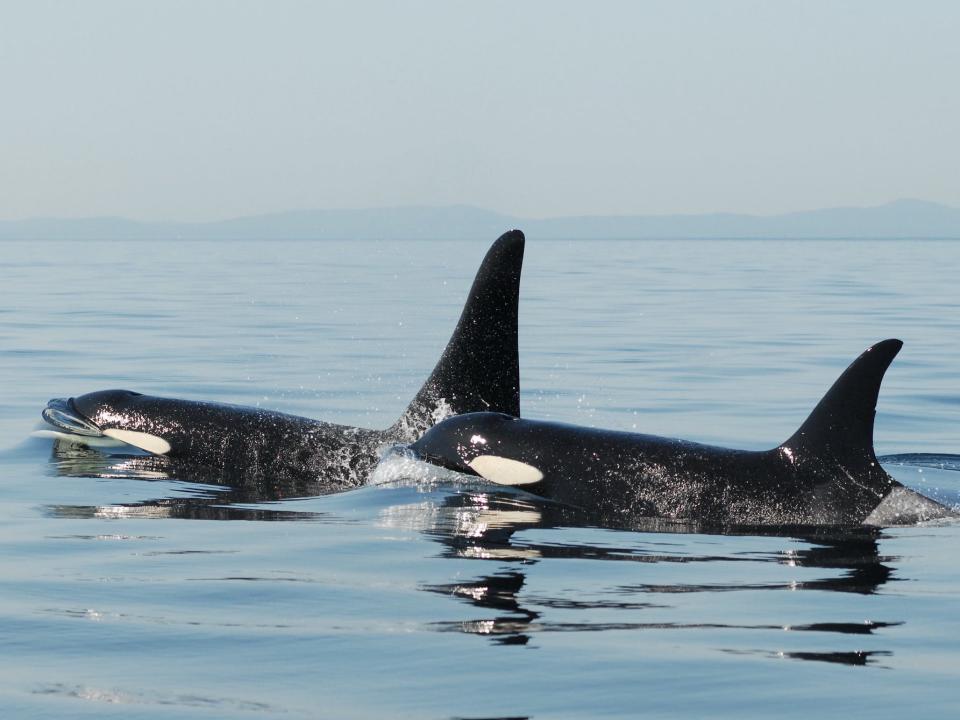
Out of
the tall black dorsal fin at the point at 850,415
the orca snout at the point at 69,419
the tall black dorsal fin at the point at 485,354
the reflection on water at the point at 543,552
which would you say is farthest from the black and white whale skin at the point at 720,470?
the orca snout at the point at 69,419

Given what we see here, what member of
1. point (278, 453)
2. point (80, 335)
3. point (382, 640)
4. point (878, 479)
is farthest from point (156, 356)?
point (382, 640)

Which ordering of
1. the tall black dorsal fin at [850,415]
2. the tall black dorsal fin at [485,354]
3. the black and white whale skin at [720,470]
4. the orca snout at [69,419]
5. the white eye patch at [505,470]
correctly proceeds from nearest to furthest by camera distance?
the tall black dorsal fin at [850,415], the black and white whale skin at [720,470], the white eye patch at [505,470], the tall black dorsal fin at [485,354], the orca snout at [69,419]

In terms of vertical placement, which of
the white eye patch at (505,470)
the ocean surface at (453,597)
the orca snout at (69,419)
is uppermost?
the orca snout at (69,419)

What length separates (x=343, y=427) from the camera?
1178 cm

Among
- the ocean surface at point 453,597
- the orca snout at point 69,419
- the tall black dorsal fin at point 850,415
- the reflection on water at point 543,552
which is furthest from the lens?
the orca snout at point 69,419

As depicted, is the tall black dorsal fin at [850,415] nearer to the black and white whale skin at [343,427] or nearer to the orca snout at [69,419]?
the black and white whale skin at [343,427]

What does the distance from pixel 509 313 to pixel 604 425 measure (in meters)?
3.92

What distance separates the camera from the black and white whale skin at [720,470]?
8523mm

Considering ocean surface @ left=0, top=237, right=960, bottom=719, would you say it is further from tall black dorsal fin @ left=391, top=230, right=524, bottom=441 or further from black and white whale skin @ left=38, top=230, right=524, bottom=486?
tall black dorsal fin @ left=391, top=230, right=524, bottom=441

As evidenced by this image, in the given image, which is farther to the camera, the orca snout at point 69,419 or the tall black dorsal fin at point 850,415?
the orca snout at point 69,419

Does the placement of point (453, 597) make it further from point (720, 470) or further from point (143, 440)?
point (143, 440)

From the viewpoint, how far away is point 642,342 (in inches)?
939

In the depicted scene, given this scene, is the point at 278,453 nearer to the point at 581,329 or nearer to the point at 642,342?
the point at 642,342

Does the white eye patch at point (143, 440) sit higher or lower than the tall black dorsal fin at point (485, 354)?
lower
